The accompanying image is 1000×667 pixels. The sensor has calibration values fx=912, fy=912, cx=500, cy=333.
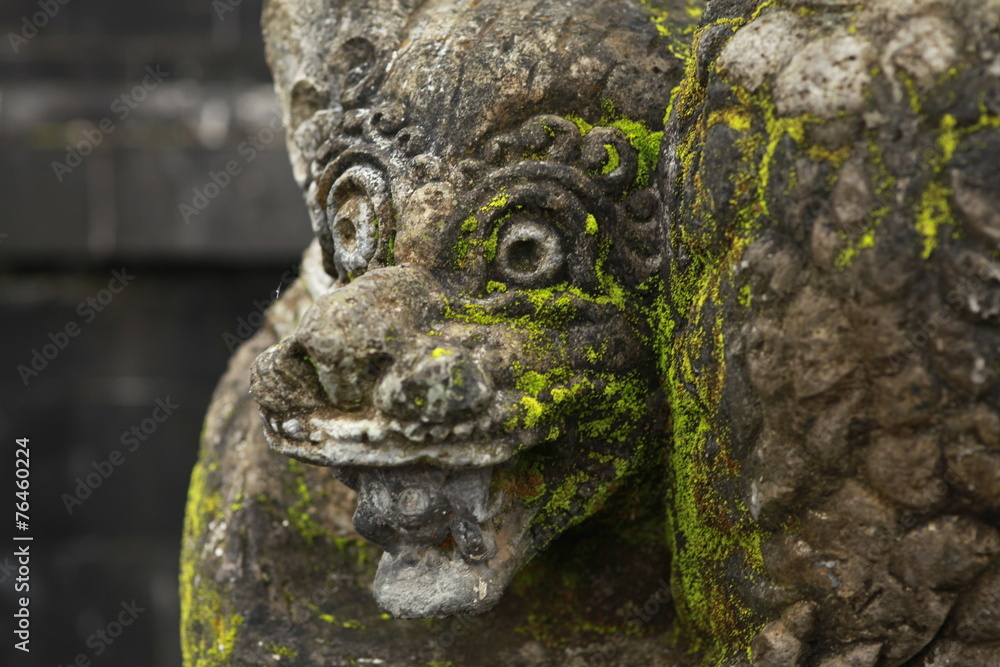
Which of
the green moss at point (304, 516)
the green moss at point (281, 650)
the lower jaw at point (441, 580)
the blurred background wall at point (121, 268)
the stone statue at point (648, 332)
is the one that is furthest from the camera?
the blurred background wall at point (121, 268)

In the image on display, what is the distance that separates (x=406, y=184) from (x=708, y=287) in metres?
0.37

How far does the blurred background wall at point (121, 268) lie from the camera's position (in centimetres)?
310

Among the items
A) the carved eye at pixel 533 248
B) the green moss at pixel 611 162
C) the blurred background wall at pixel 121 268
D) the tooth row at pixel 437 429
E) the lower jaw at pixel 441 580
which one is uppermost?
A: the green moss at pixel 611 162

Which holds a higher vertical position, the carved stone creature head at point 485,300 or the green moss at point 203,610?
the carved stone creature head at point 485,300

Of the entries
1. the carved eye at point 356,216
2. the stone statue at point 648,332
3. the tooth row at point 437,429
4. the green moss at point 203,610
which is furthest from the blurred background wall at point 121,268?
the tooth row at point 437,429

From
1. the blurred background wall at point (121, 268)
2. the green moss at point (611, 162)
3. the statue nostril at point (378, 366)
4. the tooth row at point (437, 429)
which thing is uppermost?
the green moss at point (611, 162)

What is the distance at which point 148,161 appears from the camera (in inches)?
122

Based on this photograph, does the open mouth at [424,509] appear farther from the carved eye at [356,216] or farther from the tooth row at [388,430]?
the carved eye at [356,216]

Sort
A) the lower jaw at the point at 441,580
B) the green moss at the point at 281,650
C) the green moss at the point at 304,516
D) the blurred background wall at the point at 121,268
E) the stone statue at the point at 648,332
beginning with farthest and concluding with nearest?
the blurred background wall at the point at 121,268
the green moss at the point at 304,516
the green moss at the point at 281,650
the lower jaw at the point at 441,580
the stone statue at the point at 648,332

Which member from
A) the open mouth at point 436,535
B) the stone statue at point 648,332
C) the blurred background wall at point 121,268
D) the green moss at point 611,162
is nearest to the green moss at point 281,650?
the stone statue at point 648,332

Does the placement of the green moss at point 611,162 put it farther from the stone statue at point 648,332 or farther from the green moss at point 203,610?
the green moss at point 203,610

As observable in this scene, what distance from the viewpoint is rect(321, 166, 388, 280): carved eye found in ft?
3.58

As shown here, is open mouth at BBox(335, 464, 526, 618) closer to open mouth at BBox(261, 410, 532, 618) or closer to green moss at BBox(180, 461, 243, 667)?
open mouth at BBox(261, 410, 532, 618)

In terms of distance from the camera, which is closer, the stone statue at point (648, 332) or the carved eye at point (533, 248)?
the stone statue at point (648, 332)
